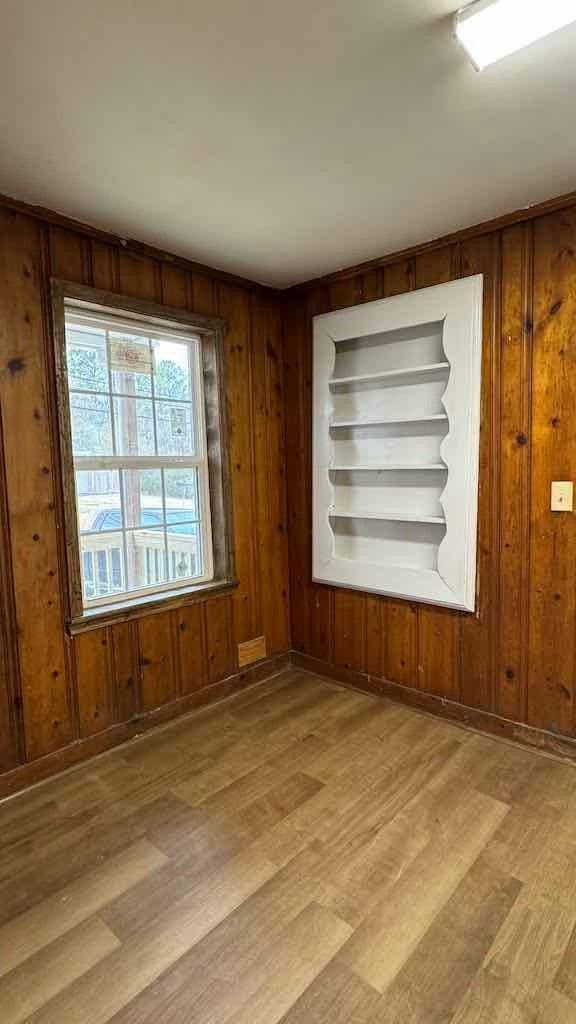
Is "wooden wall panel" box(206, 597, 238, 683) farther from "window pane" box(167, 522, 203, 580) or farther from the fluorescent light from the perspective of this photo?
the fluorescent light

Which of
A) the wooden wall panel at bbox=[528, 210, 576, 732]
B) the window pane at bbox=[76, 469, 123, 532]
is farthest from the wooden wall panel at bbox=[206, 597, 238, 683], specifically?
the wooden wall panel at bbox=[528, 210, 576, 732]

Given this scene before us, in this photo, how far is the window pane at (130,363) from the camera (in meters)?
2.46

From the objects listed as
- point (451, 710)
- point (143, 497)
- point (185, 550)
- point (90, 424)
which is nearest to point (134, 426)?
point (90, 424)

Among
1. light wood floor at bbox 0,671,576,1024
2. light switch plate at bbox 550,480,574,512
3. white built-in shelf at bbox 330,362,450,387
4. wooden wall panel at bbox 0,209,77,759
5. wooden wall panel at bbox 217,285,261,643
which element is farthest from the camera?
wooden wall panel at bbox 217,285,261,643

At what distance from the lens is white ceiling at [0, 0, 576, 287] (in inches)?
48.1

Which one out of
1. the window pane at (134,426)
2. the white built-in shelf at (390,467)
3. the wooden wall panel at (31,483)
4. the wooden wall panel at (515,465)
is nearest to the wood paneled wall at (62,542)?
the wooden wall panel at (31,483)

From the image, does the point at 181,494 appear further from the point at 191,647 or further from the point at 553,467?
the point at 553,467

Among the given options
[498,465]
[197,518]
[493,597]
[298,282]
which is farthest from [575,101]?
[197,518]

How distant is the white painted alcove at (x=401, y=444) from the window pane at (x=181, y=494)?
28.5 inches

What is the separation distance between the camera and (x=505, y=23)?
47.8 inches

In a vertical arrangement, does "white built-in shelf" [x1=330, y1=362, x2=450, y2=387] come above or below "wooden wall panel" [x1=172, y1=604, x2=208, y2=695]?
above

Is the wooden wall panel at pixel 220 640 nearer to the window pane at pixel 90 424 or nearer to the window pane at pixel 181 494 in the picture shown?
the window pane at pixel 181 494

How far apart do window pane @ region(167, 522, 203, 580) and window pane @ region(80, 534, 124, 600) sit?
31 cm

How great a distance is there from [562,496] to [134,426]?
2.01 meters
